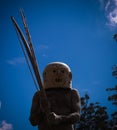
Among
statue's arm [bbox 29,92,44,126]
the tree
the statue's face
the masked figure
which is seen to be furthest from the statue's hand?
the tree

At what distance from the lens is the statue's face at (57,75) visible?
417 centimetres

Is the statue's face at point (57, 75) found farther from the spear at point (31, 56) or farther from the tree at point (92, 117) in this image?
the tree at point (92, 117)

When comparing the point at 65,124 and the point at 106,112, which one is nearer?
the point at 65,124

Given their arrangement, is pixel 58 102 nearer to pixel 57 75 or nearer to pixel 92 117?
pixel 57 75

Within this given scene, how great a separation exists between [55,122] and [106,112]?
65.3ft

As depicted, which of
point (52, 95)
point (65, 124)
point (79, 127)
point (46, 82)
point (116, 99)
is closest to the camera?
point (65, 124)

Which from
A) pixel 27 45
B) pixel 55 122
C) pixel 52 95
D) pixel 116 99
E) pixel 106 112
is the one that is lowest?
pixel 55 122

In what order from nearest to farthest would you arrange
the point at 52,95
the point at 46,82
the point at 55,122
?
1. the point at 55,122
2. the point at 52,95
3. the point at 46,82

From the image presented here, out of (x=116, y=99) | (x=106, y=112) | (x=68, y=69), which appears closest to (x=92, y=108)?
(x=106, y=112)

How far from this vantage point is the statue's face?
13.7ft

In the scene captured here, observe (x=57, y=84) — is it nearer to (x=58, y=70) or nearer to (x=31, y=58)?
(x=58, y=70)

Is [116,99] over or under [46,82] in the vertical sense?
over

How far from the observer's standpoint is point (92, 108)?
22.2 meters

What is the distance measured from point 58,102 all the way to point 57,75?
548mm
